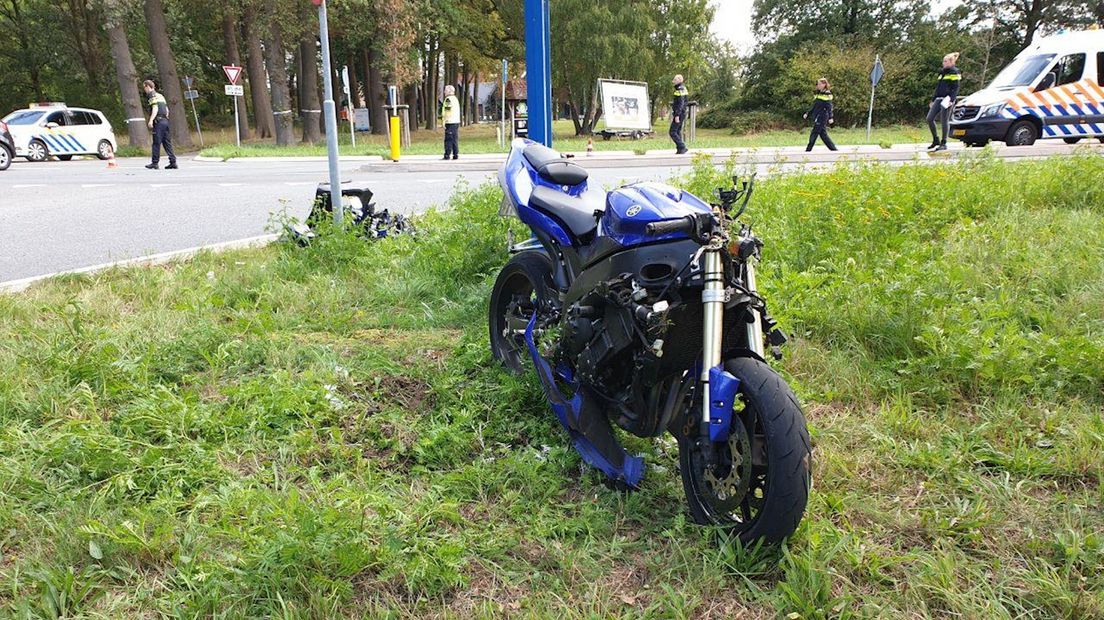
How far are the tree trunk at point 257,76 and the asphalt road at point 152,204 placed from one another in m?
11.3

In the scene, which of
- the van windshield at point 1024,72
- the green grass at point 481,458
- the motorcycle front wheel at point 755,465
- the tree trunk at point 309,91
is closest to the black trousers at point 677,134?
the van windshield at point 1024,72

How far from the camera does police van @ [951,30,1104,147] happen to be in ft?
55.6

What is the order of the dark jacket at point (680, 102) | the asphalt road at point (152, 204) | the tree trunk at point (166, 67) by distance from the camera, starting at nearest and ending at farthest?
the asphalt road at point (152, 204) → the dark jacket at point (680, 102) → the tree trunk at point (166, 67)

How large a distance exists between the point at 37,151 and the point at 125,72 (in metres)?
4.46

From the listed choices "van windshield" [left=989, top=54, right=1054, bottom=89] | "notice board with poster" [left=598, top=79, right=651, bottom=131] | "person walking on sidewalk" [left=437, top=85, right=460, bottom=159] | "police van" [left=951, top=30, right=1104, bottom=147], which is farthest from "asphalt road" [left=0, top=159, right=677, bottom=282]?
"notice board with poster" [left=598, top=79, right=651, bottom=131]

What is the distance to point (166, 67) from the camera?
25.5 meters

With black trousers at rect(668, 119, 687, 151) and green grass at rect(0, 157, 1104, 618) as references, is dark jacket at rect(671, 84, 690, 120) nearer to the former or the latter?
black trousers at rect(668, 119, 687, 151)

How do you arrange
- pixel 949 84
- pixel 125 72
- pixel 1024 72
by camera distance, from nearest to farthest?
pixel 949 84
pixel 1024 72
pixel 125 72

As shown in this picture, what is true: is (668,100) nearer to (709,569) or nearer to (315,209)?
(315,209)

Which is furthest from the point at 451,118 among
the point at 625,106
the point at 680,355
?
the point at 680,355

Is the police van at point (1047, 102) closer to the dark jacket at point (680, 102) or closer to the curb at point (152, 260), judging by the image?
the dark jacket at point (680, 102)

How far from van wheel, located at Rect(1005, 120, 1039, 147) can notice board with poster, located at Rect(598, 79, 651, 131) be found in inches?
496

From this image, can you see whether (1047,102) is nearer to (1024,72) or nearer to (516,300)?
(1024,72)

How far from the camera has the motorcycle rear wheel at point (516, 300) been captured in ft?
11.9
